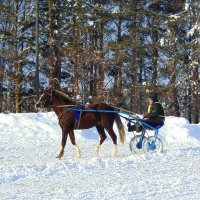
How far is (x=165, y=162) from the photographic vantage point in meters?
10.8

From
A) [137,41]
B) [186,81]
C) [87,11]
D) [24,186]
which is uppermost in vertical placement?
[87,11]

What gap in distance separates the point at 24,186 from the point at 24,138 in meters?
9.36

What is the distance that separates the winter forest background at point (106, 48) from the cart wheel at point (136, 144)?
57.7 feet

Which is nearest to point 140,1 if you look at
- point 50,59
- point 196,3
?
point 196,3

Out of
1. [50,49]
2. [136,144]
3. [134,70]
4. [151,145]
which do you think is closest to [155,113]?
[151,145]

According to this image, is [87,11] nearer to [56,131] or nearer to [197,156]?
[56,131]

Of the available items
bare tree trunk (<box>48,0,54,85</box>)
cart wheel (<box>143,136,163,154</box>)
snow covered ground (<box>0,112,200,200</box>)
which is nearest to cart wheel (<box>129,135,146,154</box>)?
cart wheel (<box>143,136,163,154</box>)

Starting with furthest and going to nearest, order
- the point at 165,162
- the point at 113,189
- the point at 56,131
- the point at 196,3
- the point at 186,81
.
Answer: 1. the point at 186,81
2. the point at 196,3
3. the point at 56,131
4. the point at 165,162
5. the point at 113,189

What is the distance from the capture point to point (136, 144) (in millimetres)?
12727

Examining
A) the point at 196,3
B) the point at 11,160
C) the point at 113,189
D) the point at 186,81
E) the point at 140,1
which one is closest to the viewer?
the point at 113,189

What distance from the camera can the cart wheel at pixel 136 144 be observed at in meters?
12.7

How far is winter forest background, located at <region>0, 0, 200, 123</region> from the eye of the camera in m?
31.7

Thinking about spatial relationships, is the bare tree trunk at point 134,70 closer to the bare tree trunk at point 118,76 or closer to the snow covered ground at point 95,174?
the bare tree trunk at point 118,76

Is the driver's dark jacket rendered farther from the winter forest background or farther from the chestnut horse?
the winter forest background
